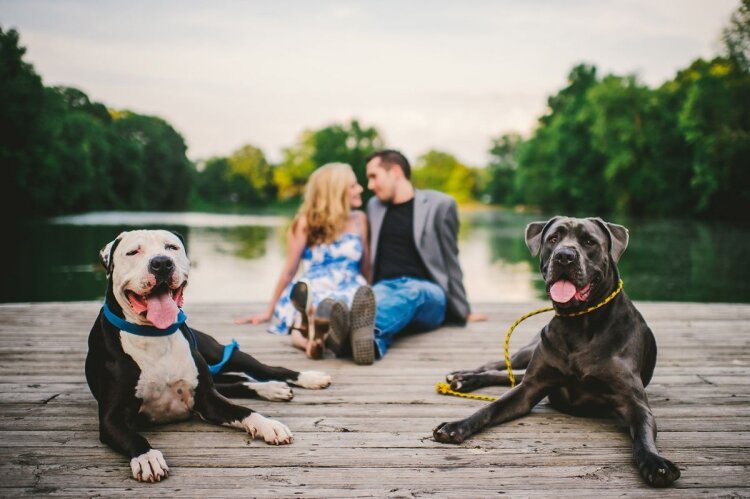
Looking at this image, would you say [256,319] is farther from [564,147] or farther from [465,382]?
[564,147]

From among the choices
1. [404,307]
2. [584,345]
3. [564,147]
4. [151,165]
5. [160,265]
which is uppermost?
[564,147]

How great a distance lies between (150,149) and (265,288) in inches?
2022

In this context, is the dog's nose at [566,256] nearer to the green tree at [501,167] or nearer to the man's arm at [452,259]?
the man's arm at [452,259]

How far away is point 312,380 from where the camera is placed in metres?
3.65

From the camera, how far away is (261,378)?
12.1 ft

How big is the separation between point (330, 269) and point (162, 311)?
2.63 meters

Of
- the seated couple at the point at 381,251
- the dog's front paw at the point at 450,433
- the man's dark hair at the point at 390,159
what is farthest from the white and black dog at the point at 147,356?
the man's dark hair at the point at 390,159

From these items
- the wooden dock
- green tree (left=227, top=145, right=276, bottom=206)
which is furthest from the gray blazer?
green tree (left=227, top=145, right=276, bottom=206)

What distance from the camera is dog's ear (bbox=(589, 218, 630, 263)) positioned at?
3049 millimetres

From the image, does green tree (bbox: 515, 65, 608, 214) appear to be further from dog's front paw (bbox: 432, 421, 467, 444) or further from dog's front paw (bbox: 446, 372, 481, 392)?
dog's front paw (bbox: 432, 421, 467, 444)

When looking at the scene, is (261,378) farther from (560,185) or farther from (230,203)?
(230,203)

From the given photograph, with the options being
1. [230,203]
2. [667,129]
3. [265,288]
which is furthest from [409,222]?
[230,203]

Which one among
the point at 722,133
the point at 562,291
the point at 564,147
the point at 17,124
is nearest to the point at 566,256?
the point at 562,291

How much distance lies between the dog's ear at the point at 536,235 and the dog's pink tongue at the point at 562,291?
34 centimetres
